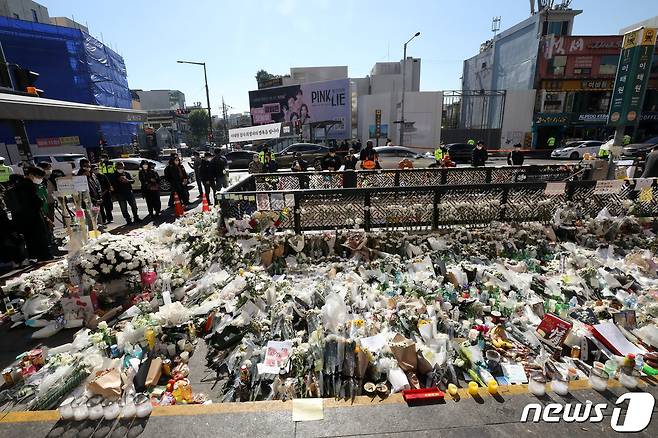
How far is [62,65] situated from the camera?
24.5m

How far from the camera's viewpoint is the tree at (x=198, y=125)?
217 ft

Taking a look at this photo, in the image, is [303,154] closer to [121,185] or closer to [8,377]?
[121,185]

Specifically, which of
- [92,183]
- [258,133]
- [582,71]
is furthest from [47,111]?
[582,71]

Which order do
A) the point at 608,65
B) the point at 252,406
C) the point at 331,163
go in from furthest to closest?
the point at 608,65 → the point at 331,163 → the point at 252,406

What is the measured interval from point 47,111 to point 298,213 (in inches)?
195

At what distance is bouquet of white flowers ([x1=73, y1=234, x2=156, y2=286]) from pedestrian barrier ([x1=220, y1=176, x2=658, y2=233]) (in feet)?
5.56

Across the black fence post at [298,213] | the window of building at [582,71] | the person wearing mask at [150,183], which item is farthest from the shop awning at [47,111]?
the window of building at [582,71]

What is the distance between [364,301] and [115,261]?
3321mm

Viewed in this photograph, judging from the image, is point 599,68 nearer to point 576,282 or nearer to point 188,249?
point 576,282

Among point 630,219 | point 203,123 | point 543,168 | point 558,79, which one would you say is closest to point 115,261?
point 630,219

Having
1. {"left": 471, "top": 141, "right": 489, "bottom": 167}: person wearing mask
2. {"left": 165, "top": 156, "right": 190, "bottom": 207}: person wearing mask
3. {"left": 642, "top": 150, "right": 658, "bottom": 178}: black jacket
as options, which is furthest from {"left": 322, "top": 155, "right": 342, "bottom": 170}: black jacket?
{"left": 642, "top": 150, "right": 658, "bottom": 178}: black jacket

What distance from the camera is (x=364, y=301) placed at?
419cm

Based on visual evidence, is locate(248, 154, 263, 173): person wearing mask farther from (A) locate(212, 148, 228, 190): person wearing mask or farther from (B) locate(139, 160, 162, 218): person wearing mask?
(B) locate(139, 160, 162, 218): person wearing mask

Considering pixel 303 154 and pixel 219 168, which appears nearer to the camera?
pixel 219 168
